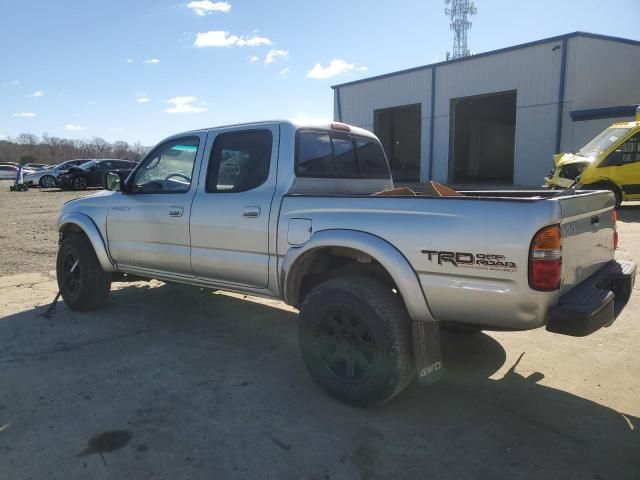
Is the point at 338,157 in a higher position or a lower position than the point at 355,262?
higher

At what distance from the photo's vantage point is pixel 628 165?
41.8 feet

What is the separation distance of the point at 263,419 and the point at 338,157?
227cm

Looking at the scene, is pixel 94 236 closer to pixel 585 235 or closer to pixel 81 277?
pixel 81 277

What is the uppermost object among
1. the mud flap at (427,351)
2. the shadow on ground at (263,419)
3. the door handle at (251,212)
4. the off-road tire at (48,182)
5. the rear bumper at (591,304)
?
the door handle at (251,212)

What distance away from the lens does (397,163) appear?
31109 millimetres

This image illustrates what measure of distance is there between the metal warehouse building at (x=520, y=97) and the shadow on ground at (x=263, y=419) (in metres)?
17.2

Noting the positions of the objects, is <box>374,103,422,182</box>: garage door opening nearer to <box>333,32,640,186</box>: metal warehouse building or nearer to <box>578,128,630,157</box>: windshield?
<box>333,32,640,186</box>: metal warehouse building

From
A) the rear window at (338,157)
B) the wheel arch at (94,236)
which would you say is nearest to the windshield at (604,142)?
the rear window at (338,157)

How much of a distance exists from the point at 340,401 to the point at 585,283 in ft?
5.63

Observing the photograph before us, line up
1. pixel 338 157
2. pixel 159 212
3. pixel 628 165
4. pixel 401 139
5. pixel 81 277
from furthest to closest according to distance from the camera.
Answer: pixel 401 139, pixel 628 165, pixel 81 277, pixel 159 212, pixel 338 157

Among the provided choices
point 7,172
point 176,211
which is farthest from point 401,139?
point 7,172

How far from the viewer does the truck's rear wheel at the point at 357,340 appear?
301 centimetres

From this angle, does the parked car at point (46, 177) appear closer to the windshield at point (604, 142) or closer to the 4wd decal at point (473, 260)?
the windshield at point (604, 142)

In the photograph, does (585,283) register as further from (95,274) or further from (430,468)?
(95,274)
